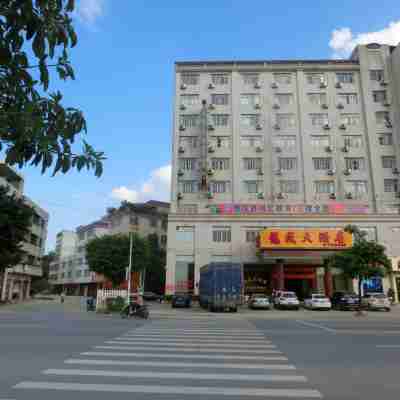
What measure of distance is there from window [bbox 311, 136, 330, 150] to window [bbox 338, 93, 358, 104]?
5.41m

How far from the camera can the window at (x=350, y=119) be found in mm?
44969

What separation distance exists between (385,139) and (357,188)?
7.24 m

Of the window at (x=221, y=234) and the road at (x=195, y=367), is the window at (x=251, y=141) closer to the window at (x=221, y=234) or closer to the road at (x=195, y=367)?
the window at (x=221, y=234)

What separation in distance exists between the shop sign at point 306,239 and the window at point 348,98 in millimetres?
17469

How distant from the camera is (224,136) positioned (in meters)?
45.2

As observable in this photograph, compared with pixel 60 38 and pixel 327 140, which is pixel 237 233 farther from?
pixel 60 38

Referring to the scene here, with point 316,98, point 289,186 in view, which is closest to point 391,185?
point 289,186

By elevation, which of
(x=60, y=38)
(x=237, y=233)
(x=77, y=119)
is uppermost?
(x=237, y=233)

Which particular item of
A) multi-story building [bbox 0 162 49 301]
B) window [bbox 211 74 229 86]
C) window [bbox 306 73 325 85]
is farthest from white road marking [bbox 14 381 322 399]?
window [bbox 306 73 325 85]

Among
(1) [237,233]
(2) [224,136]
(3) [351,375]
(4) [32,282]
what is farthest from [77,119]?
(4) [32,282]

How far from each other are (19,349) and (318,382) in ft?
25.3

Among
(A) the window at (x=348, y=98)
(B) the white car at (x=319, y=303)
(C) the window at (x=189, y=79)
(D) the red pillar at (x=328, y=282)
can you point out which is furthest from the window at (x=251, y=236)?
(C) the window at (x=189, y=79)

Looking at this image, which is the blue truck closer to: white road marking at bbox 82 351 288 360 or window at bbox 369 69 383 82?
white road marking at bbox 82 351 288 360

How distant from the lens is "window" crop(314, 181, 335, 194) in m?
42.8
